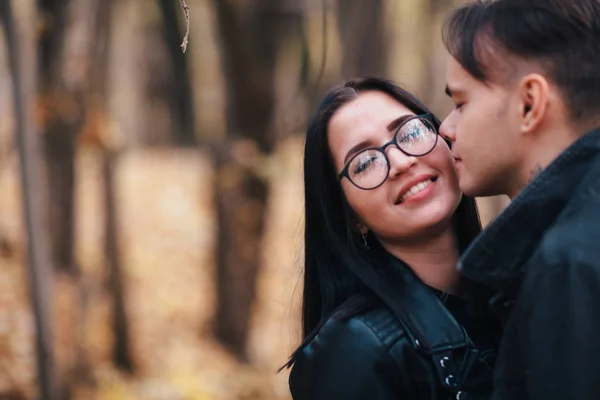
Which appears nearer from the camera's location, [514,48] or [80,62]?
[514,48]

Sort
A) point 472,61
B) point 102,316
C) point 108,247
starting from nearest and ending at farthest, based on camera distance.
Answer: point 472,61 < point 108,247 < point 102,316

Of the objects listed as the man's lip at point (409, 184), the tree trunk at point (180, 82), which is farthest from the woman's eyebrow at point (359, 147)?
the tree trunk at point (180, 82)

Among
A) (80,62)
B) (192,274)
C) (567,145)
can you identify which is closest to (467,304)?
(567,145)

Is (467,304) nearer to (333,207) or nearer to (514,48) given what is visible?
(333,207)

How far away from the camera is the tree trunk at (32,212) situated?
195 inches

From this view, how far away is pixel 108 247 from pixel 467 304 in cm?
562

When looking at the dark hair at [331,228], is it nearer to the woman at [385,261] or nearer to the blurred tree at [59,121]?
the woman at [385,261]

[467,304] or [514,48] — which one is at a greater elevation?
[514,48]

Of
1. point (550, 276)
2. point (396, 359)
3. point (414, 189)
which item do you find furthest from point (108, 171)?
point (550, 276)

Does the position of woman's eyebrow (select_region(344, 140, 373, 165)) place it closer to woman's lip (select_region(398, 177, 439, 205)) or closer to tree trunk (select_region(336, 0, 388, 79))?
woman's lip (select_region(398, 177, 439, 205))

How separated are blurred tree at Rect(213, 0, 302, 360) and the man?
5.81m

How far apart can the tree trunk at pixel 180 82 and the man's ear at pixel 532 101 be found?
7.52m

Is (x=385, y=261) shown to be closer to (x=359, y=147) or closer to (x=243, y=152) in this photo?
(x=359, y=147)

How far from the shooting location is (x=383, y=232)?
7.78 feet
